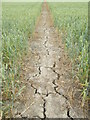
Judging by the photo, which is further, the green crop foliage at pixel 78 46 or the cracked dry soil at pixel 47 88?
the green crop foliage at pixel 78 46

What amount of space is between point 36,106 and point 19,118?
0.36m

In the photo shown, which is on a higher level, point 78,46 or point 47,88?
point 78,46

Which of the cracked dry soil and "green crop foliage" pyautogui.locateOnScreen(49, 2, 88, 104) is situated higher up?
"green crop foliage" pyautogui.locateOnScreen(49, 2, 88, 104)

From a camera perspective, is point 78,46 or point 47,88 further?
point 78,46

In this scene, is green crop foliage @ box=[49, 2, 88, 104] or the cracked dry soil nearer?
the cracked dry soil

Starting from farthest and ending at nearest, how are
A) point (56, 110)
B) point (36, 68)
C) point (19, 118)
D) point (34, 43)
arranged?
point (34, 43), point (36, 68), point (56, 110), point (19, 118)

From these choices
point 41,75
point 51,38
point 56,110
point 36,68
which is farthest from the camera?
point 51,38

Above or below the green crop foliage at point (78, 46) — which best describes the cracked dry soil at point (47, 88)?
below

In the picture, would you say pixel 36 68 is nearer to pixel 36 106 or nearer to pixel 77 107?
pixel 36 106

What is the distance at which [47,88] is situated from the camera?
9.62 ft

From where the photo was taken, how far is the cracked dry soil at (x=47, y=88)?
2324mm

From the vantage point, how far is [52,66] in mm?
3803

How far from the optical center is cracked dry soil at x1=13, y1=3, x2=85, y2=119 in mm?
2324

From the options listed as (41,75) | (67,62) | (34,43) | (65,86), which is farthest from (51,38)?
(65,86)
